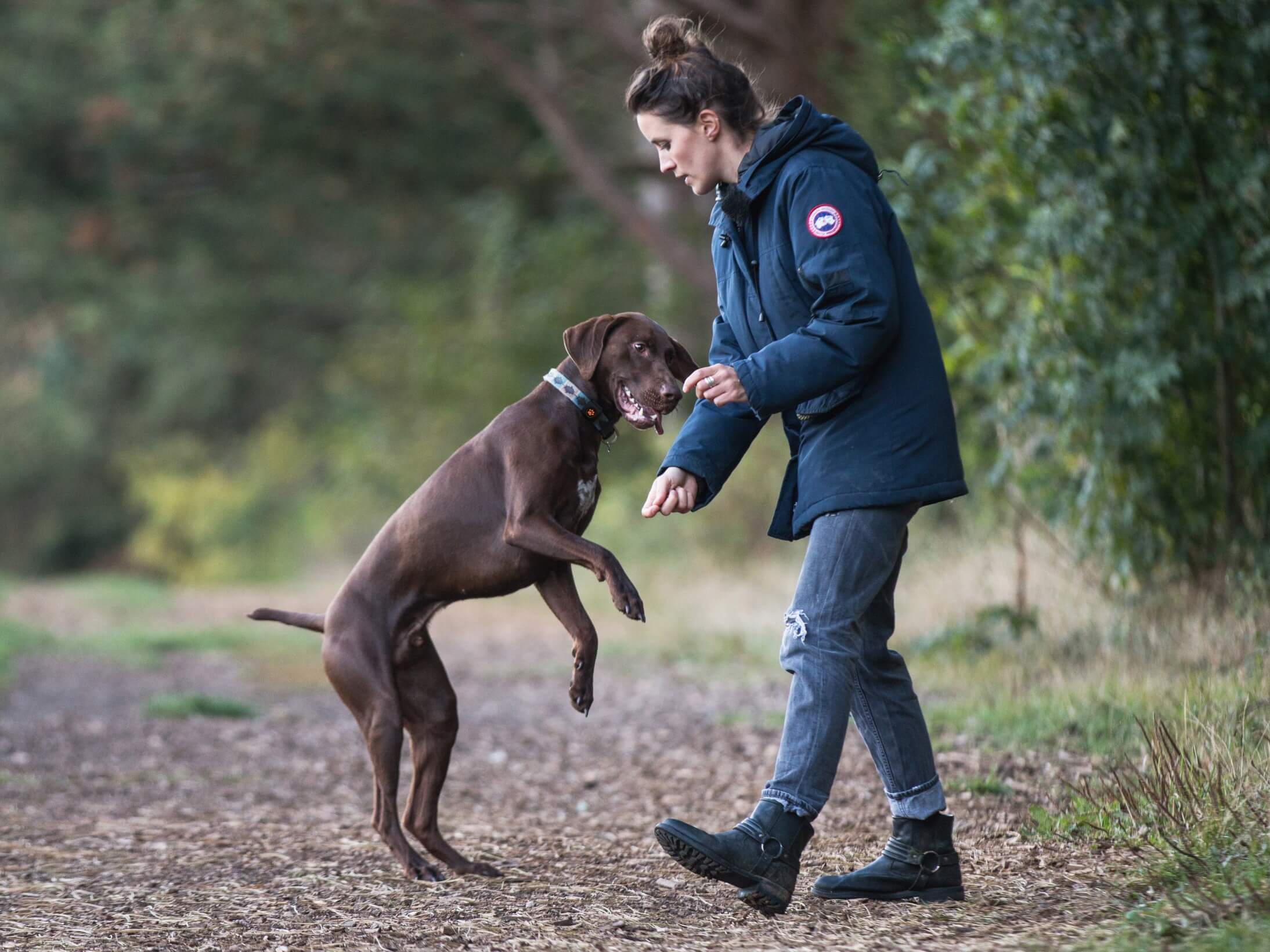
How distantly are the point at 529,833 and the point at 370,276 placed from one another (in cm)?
2094

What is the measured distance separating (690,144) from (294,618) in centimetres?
205

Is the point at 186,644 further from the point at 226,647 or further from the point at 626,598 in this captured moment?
the point at 626,598

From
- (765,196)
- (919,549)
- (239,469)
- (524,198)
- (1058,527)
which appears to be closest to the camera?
(765,196)

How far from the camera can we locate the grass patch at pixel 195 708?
7918mm

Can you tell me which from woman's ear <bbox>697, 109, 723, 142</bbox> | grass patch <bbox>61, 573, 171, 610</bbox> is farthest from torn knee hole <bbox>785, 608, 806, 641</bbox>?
grass patch <bbox>61, 573, 171, 610</bbox>

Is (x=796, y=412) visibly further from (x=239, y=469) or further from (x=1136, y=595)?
(x=239, y=469)

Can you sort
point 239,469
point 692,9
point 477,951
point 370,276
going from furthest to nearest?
point 239,469 → point 370,276 → point 692,9 → point 477,951

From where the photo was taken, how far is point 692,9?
1312cm

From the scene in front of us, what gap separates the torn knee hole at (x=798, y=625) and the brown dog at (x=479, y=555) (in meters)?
0.54

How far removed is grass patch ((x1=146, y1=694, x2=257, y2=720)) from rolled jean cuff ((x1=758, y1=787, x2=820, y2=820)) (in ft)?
17.2

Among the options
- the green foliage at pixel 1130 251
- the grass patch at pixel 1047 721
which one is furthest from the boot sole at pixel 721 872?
the green foliage at pixel 1130 251

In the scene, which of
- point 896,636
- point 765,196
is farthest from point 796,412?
point 896,636

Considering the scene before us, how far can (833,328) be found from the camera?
337 cm

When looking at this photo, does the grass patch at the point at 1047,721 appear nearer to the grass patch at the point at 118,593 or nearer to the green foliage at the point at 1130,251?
the green foliage at the point at 1130,251
